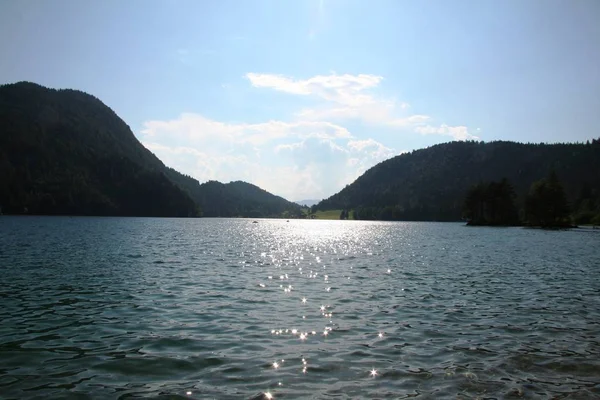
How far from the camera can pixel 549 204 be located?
562 feet

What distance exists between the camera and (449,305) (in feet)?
91.4

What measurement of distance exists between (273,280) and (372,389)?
25.8 meters

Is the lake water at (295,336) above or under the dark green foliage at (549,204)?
under

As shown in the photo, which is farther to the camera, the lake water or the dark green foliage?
the dark green foliage

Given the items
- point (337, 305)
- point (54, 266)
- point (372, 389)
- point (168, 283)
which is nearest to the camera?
point (372, 389)

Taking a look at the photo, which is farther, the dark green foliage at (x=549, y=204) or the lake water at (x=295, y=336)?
the dark green foliage at (x=549, y=204)

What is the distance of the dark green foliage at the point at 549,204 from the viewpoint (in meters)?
169

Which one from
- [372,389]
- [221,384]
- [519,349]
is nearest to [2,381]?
[221,384]

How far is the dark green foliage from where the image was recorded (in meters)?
169

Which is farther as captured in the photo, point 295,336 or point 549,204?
point 549,204

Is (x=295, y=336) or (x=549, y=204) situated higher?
(x=549, y=204)

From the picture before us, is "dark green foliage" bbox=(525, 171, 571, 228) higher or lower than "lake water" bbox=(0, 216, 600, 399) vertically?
higher

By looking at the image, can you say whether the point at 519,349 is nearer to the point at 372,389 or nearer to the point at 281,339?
the point at 372,389

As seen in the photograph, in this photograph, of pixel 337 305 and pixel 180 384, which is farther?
pixel 337 305
